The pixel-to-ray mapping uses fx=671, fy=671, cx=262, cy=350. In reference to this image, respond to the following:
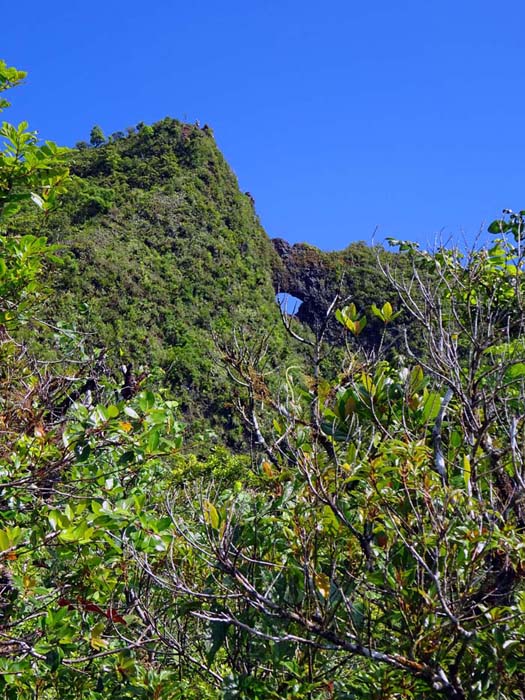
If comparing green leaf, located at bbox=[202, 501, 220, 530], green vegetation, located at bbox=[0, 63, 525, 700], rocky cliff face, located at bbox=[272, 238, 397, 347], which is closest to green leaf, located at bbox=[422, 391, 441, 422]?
green vegetation, located at bbox=[0, 63, 525, 700]

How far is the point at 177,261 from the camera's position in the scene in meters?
37.2

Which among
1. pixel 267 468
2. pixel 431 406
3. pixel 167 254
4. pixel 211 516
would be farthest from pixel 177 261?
pixel 211 516

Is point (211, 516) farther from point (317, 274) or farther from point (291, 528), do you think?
point (317, 274)

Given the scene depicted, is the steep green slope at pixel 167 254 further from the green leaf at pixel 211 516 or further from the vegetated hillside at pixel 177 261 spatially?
the green leaf at pixel 211 516

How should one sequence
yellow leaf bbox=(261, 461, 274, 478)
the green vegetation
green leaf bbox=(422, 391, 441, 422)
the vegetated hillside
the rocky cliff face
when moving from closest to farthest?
the green vegetation < green leaf bbox=(422, 391, 441, 422) < yellow leaf bbox=(261, 461, 274, 478) < the vegetated hillside < the rocky cliff face

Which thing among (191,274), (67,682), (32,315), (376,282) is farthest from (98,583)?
(376,282)

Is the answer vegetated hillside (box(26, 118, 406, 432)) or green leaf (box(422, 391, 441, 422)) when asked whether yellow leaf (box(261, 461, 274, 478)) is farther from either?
vegetated hillside (box(26, 118, 406, 432))

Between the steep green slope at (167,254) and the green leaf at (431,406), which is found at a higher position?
the steep green slope at (167,254)

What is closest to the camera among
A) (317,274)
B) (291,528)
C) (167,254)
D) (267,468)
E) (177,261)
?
(291,528)

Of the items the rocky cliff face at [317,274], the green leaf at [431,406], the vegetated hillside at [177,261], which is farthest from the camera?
the rocky cliff face at [317,274]

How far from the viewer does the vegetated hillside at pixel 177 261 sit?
30.9 m

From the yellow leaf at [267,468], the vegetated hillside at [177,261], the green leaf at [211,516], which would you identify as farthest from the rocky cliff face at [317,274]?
the green leaf at [211,516]

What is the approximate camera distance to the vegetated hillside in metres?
30.9

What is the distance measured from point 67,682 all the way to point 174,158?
43.9 metres
